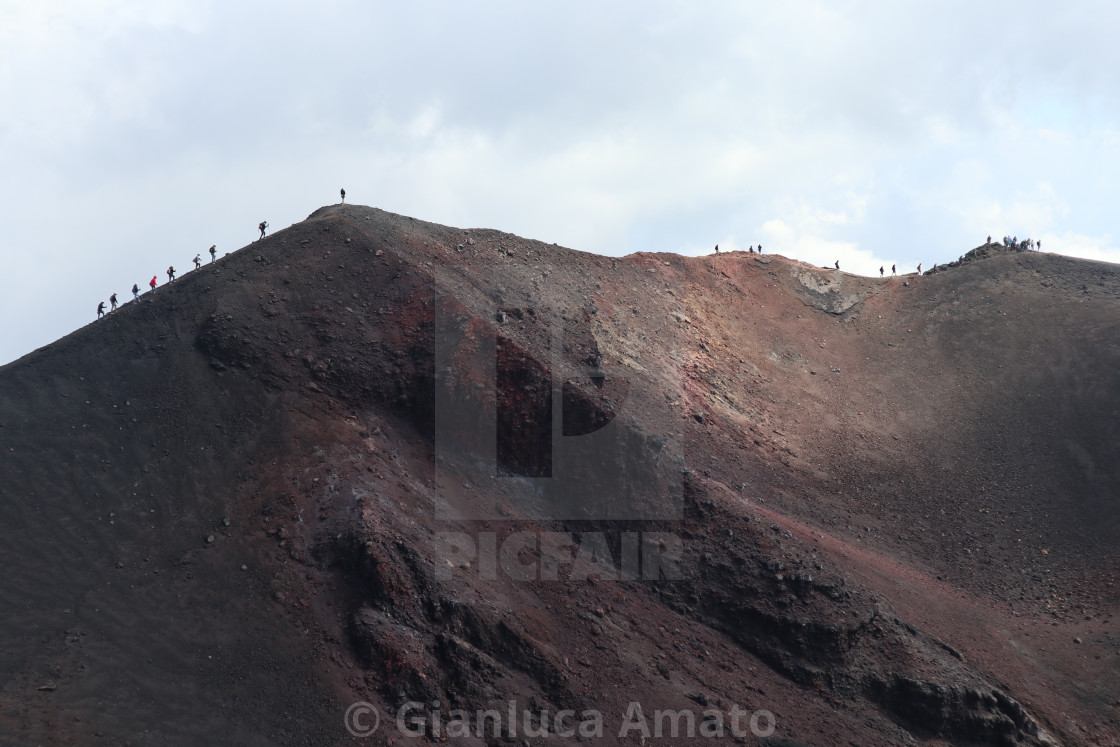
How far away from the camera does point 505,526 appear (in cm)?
2889

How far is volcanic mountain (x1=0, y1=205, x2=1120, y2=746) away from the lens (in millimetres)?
22391

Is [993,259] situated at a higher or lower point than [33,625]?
higher

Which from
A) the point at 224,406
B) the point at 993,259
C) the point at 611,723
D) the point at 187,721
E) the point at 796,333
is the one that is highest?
the point at 993,259

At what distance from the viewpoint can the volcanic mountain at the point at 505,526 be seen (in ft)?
73.5

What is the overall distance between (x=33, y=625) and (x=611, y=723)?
14887mm

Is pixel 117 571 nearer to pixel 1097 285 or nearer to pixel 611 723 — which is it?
pixel 611 723

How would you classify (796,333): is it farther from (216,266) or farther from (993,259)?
(216,266)

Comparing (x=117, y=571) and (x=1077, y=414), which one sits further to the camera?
(x=1077, y=414)

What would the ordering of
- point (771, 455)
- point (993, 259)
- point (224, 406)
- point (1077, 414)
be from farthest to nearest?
1. point (993, 259)
2. point (1077, 414)
3. point (771, 455)
4. point (224, 406)

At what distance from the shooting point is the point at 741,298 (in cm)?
5356

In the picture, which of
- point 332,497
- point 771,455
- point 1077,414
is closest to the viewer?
point 332,497

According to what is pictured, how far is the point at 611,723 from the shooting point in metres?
23.7

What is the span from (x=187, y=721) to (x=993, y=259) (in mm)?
55129

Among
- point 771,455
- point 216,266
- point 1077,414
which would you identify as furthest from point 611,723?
point 1077,414
